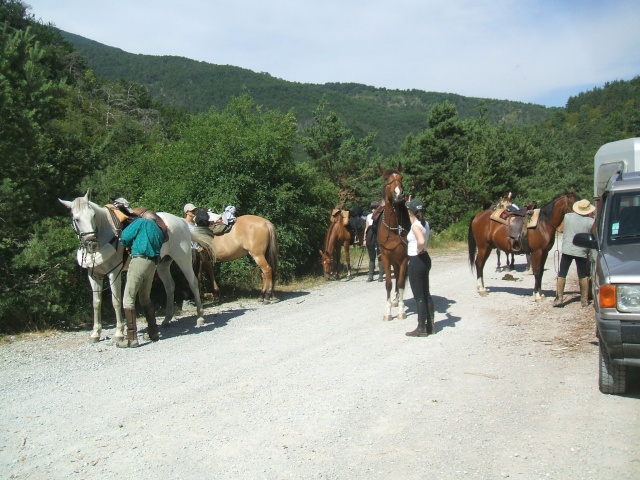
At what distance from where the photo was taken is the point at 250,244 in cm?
1246

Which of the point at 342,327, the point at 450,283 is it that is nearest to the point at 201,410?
the point at 342,327

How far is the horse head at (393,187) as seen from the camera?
9.48 m

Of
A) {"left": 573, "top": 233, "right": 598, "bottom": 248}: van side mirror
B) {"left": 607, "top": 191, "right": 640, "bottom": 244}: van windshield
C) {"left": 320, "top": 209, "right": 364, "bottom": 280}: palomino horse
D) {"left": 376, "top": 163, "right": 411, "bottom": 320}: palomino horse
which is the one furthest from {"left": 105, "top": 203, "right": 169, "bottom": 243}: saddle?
{"left": 320, "top": 209, "right": 364, "bottom": 280}: palomino horse

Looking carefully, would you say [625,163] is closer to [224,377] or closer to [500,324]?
[500,324]

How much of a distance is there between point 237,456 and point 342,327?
5012mm

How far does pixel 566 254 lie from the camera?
1093 cm

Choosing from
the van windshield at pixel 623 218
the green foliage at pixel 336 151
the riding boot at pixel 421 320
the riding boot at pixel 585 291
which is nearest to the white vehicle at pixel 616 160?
the riding boot at pixel 585 291

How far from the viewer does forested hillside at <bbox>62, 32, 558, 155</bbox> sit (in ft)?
418

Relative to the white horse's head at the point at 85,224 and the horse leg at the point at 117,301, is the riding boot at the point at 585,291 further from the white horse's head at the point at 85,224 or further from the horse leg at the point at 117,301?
the white horse's head at the point at 85,224

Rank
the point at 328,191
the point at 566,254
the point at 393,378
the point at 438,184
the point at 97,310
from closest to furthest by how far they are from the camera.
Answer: the point at 393,378 < the point at 97,310 < the point at 566,254 < the point at 328,191 < the point at 438,184

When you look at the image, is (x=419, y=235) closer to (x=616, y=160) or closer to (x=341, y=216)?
(x=616, y=160)

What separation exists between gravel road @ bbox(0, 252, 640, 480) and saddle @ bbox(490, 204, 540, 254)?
2193 millimetres

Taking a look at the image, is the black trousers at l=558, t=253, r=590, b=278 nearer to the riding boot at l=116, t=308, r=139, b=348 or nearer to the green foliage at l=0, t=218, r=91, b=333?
the riding boot at l=116, t=308, r=139, b=348

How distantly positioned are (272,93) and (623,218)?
136 metres
